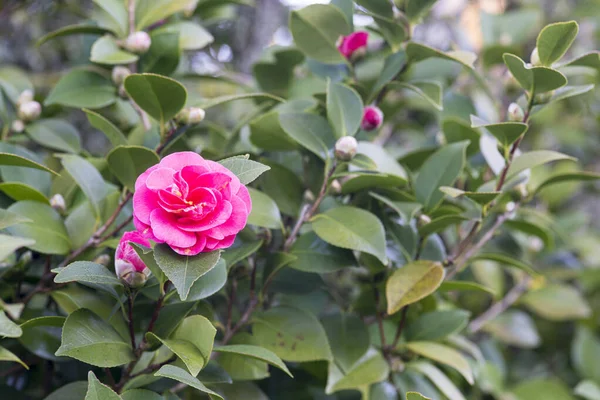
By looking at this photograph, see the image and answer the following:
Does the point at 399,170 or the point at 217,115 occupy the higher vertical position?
the point at 399,170

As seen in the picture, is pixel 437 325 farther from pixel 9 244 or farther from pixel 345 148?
pixel 9 244

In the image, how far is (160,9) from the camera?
99 cm

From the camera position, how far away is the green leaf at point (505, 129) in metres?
0.74

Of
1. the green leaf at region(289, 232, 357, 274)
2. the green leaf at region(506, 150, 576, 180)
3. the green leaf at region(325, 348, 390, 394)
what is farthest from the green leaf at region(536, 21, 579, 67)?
the green leaf at region(325, 348, 390, 394)

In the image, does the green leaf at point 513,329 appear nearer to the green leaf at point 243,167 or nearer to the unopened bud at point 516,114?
the unopened bud at point 516,114

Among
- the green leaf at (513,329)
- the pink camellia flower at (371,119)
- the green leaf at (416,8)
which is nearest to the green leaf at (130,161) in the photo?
the pink camellia flower at (371,119)

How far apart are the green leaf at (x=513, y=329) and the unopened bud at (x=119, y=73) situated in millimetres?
978

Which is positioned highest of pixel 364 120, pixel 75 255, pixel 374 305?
pixel 364 120

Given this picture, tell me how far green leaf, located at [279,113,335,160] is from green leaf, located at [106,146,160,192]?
185 mm

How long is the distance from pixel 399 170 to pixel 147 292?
0.40 meters

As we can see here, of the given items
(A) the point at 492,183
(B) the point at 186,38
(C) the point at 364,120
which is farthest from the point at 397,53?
(B) the point at 186,38

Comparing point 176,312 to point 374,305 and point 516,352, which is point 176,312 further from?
point 516,352

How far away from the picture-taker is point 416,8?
901 millimetres

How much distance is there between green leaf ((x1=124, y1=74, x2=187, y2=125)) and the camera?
2.40ft
